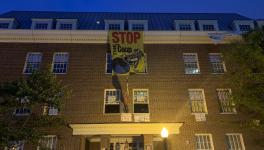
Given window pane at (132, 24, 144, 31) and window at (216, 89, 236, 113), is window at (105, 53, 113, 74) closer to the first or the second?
window pane at (132, 24, 144, 31)

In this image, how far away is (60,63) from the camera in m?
20.8

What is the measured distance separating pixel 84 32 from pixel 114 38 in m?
2.73

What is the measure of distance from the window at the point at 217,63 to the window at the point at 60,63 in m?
12.5

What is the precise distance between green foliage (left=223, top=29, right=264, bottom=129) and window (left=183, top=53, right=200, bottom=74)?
10.5 feet

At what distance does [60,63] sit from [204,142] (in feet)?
43.1

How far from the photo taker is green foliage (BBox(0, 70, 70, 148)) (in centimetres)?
1276

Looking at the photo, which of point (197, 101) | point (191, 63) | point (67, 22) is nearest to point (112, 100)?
point (197, 101)

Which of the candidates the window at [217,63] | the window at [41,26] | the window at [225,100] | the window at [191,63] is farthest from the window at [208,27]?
Answer: the window at [41,26]

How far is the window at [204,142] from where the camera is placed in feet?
59.5

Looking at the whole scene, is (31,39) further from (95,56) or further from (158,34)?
(158,34)

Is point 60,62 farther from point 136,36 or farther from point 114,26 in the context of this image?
point 136,36

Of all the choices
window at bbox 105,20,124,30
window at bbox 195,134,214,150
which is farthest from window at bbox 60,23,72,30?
window at bbox 195,134,214,150

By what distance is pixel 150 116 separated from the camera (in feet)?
62.0

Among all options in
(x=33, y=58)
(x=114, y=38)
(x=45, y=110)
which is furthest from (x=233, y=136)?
(x=33, y=58)
